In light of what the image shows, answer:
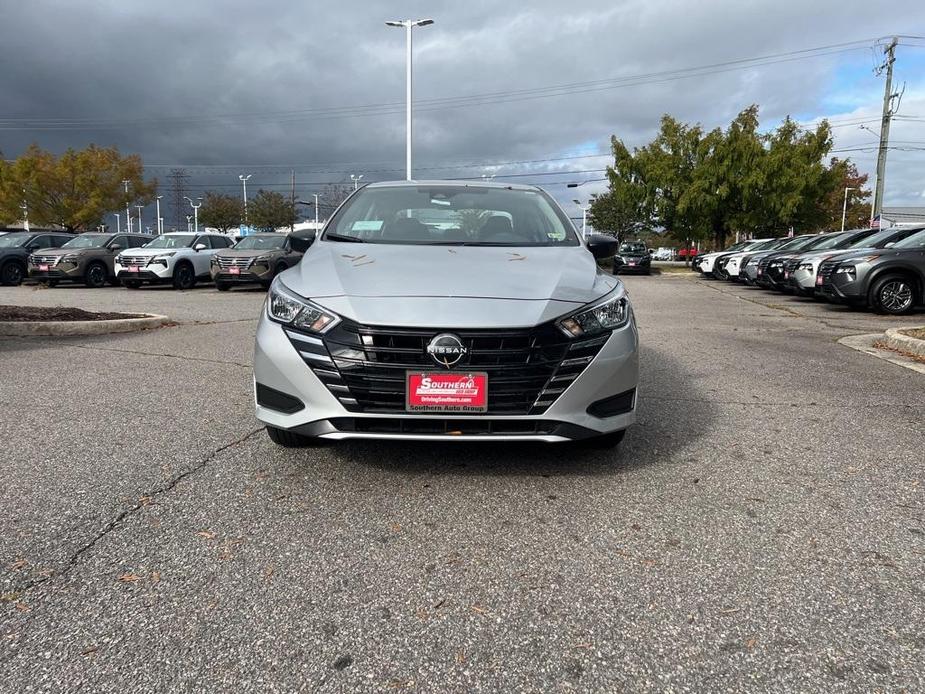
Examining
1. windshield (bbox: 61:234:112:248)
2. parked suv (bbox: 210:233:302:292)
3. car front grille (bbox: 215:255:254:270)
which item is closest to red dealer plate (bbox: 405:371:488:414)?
parked suv (bbox: 210:233:302:292)

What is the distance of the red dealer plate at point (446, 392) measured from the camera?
2938 millimetres

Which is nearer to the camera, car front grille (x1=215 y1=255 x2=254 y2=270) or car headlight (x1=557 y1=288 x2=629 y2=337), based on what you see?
car headlight (x1=557 y1=288 x2=629 y2=337)

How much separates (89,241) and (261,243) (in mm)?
5788

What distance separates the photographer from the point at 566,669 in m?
1.89

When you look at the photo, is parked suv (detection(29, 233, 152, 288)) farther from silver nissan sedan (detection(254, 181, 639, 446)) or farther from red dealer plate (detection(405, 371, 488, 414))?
red dealer plate (detection(405, 371, 488, 414))

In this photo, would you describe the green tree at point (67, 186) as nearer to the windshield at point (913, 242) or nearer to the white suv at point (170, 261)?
the white suv at point (170, 261)

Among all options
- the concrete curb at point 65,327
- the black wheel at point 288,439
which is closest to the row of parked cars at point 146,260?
the concrete curb at point 65,327

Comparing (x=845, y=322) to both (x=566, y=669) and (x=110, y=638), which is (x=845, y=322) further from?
(x=110, y=638)

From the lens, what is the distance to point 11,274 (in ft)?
64.6

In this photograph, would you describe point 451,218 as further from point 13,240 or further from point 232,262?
point 13,240

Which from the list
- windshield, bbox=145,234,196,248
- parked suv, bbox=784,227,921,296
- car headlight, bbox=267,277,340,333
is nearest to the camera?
car headlight, bbox=267,277,340,333

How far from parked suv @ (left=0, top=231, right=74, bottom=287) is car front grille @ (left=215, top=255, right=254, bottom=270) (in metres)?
6.79

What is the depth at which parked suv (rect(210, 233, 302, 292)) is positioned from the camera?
675 inches

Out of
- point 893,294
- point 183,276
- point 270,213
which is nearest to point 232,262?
point 183,276
